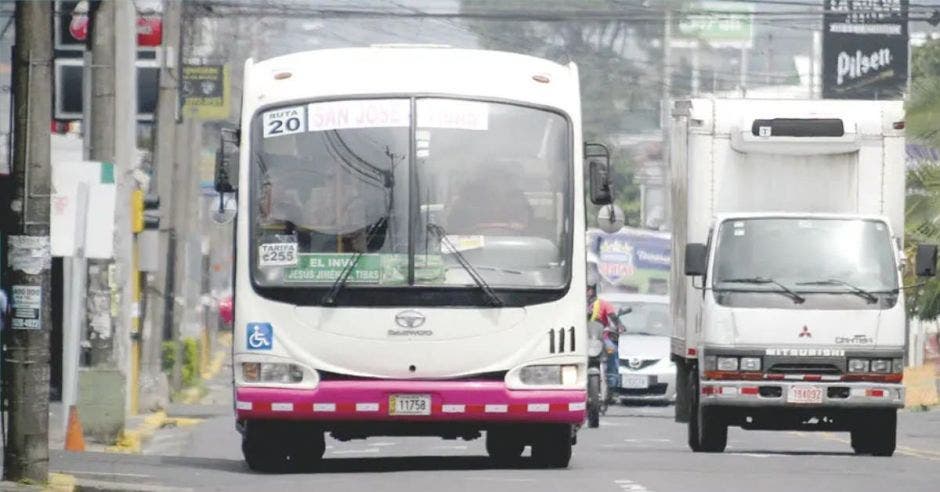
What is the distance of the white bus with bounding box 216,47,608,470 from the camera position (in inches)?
651

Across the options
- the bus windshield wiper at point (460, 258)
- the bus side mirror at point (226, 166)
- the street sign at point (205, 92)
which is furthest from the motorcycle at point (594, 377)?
the street sign at point (205, 92)

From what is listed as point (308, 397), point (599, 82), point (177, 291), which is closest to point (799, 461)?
point (308, 397)

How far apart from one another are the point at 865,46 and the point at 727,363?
2773cm

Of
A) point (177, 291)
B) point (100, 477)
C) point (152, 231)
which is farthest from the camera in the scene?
point (177, 291)

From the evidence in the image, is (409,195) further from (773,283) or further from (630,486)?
(773,283)

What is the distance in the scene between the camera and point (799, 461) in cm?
1927

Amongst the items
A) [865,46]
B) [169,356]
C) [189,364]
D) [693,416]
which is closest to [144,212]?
[169,356]

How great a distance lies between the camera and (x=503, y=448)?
19141 mm

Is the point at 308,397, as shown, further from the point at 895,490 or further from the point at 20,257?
the point at 895,490

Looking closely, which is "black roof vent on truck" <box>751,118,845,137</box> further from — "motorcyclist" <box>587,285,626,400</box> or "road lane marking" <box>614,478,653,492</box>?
"motorcyclist" <box>587,285,626,400</box>

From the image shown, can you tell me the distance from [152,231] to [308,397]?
48.5 ft

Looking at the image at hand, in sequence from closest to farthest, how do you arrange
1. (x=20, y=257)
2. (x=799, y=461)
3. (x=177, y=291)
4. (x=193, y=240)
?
(x=20, y=257), (x=799, y=461), (x=177, y=291), (x=193, y=240)

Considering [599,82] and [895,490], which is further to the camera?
[599,82]

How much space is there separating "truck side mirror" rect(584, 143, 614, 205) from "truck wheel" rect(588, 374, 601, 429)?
30.6 ft
